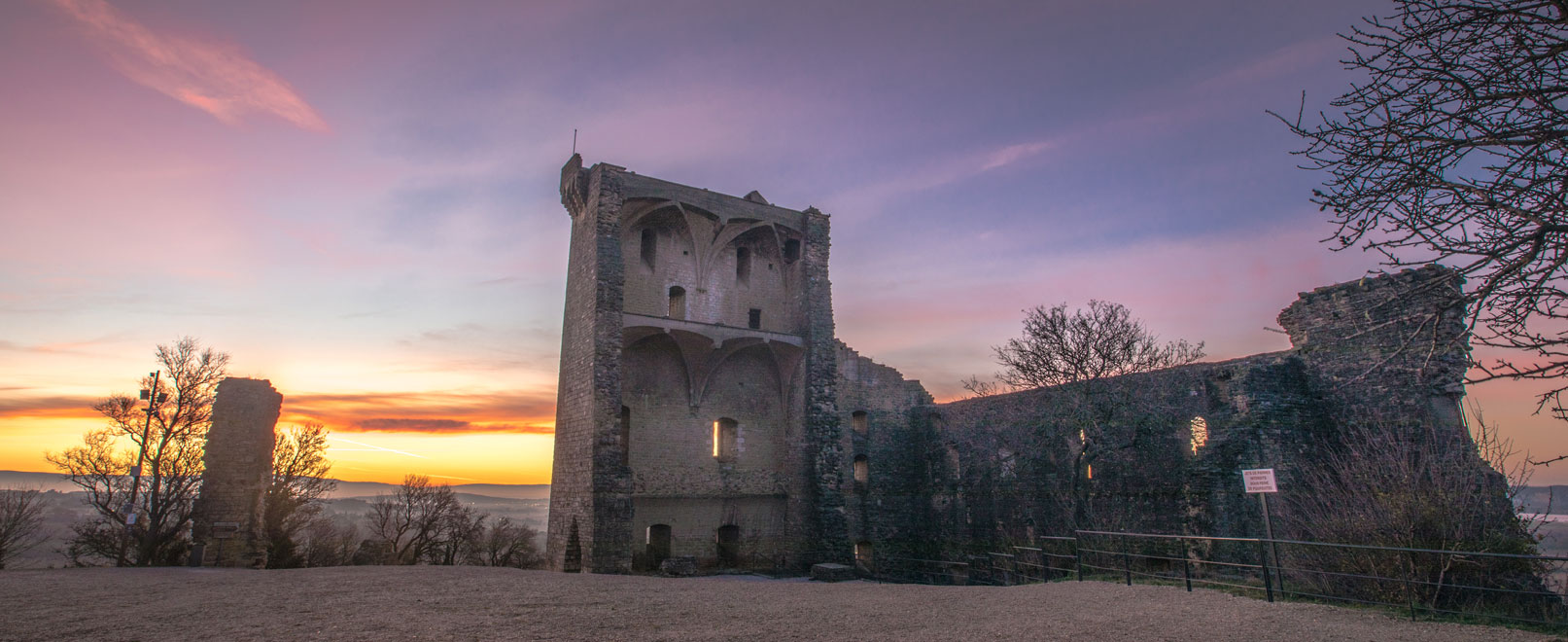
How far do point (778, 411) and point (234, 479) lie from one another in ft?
56.4

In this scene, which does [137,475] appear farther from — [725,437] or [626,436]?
[725,437]

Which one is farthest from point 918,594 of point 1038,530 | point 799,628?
point 1038,530

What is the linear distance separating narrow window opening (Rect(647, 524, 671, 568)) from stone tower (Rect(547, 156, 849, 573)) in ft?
0.11

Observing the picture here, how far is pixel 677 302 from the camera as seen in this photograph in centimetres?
2119

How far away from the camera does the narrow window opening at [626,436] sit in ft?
63.0

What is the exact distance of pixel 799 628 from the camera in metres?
8.36

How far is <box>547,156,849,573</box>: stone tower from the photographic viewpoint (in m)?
18.3

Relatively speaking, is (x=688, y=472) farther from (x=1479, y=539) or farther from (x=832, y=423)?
(x=1479, y=539)

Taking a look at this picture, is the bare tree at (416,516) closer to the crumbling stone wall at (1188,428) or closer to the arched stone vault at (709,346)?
the arched stone vault at (709,346)

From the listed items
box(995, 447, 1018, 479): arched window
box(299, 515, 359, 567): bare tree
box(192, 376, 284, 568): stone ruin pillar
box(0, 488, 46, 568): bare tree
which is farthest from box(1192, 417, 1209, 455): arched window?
box(0, 488, 46, 568): bare tree

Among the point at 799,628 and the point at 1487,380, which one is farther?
the point at 799,628

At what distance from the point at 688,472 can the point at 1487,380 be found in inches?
696

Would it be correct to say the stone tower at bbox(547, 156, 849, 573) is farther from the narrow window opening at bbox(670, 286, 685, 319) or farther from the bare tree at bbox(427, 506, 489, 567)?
the bare tree at bbox(427, 506, 489, 567)

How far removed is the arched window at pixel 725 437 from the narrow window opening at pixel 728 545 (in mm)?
2009
